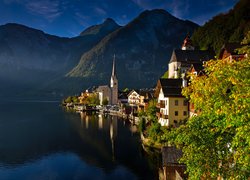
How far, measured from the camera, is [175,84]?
205ft

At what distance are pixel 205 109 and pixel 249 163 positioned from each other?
4321 mm

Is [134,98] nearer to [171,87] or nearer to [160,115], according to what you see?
Result: [160,115]

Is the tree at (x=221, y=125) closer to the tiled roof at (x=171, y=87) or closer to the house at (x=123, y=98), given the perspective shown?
the tiled roof at (x=171, y=87)

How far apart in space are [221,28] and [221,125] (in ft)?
441

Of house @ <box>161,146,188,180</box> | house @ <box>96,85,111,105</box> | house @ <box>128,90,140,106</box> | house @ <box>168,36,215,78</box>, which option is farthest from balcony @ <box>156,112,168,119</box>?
house @ <box>96,85,111,105</box>

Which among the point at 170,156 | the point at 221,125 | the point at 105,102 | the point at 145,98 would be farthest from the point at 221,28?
the point at 221,125

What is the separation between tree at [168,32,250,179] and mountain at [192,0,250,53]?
113 metres

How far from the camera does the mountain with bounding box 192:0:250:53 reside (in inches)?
5034

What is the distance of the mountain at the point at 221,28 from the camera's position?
127875mm

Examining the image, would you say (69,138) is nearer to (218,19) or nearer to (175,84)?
(175,84)

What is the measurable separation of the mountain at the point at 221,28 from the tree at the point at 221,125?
371 ft

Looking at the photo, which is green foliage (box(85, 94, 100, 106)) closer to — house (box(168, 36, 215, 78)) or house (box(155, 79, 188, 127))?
house (box(168, 36, 215, 78))

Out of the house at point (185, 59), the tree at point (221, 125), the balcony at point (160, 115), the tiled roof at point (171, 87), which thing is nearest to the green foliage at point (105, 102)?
the house at point (185, 59)

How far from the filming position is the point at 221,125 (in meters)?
15.1
